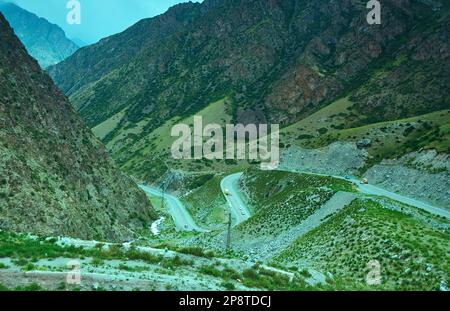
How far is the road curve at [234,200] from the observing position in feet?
237

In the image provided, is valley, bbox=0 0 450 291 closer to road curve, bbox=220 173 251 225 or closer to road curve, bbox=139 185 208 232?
road curve, bbox=139 185 208 232

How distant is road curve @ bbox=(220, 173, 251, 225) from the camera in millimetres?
72363

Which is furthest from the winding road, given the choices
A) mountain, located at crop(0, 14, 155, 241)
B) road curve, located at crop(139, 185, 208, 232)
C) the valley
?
mountain, located at crop(0, 14, 155, 241)

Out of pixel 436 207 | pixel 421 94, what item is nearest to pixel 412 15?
pixel 421 94

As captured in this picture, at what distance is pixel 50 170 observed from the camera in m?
48.4

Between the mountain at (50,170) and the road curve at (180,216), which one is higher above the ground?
the mountain at (50,170)

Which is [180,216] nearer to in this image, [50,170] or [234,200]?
[234,200]

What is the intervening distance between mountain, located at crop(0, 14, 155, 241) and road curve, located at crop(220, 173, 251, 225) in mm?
15761

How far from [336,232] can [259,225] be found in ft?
64.4

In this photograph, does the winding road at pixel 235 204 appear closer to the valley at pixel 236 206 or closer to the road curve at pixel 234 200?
the road curve at pixel 234 200

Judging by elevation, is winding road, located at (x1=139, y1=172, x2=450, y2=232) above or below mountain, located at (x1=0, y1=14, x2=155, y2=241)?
below

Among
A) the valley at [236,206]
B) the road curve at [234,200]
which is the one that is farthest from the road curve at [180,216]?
the road curve at [234,200]

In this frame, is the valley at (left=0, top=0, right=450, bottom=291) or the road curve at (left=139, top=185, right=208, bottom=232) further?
the road curve at (left=139, top=185, right=208, bottom=232)

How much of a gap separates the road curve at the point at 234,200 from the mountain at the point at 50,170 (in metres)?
15.8
